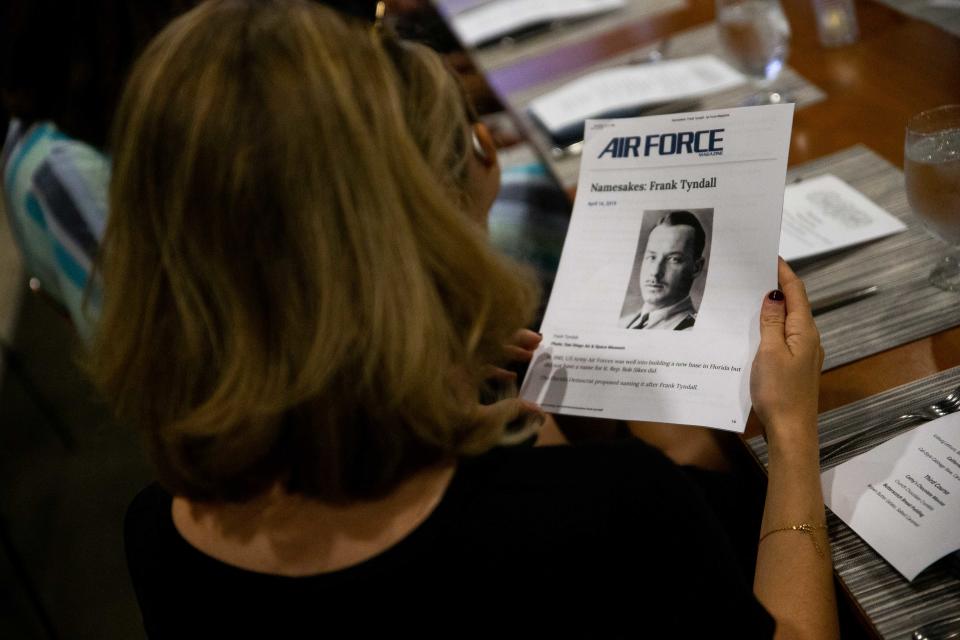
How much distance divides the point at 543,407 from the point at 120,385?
1.36 ft

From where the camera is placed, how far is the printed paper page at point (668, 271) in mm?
893

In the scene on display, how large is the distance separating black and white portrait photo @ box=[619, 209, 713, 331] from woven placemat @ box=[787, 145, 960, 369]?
0.55ft

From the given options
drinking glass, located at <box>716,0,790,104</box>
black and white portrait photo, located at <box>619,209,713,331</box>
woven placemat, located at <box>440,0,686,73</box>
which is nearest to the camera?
black and white portrait photo, located at <box>619,209,713,331</box>

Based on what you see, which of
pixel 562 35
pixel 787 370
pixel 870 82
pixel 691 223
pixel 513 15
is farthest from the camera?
pixel 513 15

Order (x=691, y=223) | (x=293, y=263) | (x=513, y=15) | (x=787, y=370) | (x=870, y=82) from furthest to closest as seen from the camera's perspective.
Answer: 1. (x=513, y=15)
2. (x=870, y=82)
3. (x=691, y=223)
4. (x=787, y=370)
5. (x=293, y=263)

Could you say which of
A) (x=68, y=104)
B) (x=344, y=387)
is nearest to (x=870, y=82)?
(x=344, y=387)

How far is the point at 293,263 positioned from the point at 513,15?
1.57 metres

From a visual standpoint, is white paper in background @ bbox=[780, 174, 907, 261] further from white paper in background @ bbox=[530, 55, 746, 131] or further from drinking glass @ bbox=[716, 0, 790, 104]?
white paper in background @ bbox=[530, 55, 746, 131]

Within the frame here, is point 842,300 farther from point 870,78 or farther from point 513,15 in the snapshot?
point 513,15

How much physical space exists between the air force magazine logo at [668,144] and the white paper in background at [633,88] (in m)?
0.50

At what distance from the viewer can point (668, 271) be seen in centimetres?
96

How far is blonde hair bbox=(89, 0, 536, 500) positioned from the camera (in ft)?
2.21

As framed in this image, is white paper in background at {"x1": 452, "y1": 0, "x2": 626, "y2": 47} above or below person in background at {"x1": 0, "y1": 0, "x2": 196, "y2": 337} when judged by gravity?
below

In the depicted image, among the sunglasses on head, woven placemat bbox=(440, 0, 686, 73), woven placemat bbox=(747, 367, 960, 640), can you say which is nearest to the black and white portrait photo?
woven placemat bbox=(747, 367, 960, 640)
